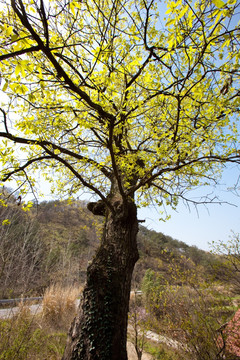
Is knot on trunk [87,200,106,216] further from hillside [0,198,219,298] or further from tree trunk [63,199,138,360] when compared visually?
tree trunk [63,199,138,360]

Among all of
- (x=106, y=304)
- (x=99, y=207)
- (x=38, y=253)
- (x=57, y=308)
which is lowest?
(x=57, y=308)

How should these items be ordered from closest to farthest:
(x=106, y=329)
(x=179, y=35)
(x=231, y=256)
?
(x=179, y=35), (x=106, y=329), (x=231, y=256)

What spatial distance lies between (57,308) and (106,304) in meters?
5.86

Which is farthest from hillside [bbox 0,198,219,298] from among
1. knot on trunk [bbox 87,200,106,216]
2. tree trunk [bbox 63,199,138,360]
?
tree trunk [bbox 63,199,138,360]

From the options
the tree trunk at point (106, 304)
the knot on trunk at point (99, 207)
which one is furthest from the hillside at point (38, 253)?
the tree trunk at point (106, 304)

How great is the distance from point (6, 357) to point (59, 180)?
12.1 ft

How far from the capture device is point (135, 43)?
279cm

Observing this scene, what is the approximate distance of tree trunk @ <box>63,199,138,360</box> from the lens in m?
2.08

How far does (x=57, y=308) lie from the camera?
262 inches

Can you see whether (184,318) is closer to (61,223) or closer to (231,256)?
(231,256)

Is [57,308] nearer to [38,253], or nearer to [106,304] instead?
[38,253]

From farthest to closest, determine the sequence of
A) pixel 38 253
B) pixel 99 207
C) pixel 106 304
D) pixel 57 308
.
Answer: pixel 38 253 < pixel 57 308 < pixel 99 207 < pixel 106 304

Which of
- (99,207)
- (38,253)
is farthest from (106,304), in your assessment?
(38,253)

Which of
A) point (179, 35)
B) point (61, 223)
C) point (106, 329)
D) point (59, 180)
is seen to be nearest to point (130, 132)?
point (59, 180)
